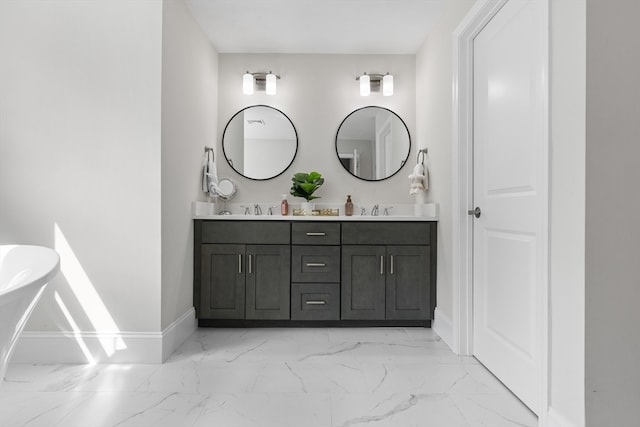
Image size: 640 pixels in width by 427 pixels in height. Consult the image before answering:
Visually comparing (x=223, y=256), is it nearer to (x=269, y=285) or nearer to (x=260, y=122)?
(x=269, y=285)

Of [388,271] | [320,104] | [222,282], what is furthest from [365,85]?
[222,282]

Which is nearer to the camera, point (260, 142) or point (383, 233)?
point (383, 233)

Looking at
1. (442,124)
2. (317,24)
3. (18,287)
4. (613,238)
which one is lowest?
(18,287)

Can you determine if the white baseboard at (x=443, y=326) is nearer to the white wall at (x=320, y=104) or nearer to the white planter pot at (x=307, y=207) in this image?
the white wall at (x=320, y=104)

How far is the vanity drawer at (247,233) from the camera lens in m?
2.81

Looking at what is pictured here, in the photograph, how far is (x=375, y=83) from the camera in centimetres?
334

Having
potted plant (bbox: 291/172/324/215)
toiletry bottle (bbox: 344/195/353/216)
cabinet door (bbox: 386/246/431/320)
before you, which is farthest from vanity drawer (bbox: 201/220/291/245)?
cabinet door (bbox: 386/246/431/320)

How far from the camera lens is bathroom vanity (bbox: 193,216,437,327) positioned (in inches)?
110

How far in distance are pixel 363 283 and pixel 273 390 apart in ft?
3.82

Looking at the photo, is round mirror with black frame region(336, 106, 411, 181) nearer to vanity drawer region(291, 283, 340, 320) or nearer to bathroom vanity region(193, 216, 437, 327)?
bathroom vanity region(193, 216, 437, 327)

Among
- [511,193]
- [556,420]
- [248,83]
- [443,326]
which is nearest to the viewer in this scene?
[556,420]

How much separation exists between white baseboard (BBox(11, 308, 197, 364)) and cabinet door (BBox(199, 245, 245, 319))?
2.09 ft

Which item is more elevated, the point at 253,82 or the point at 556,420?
the point at 253,82

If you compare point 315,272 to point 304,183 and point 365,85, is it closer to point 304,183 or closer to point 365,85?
point 304,183
